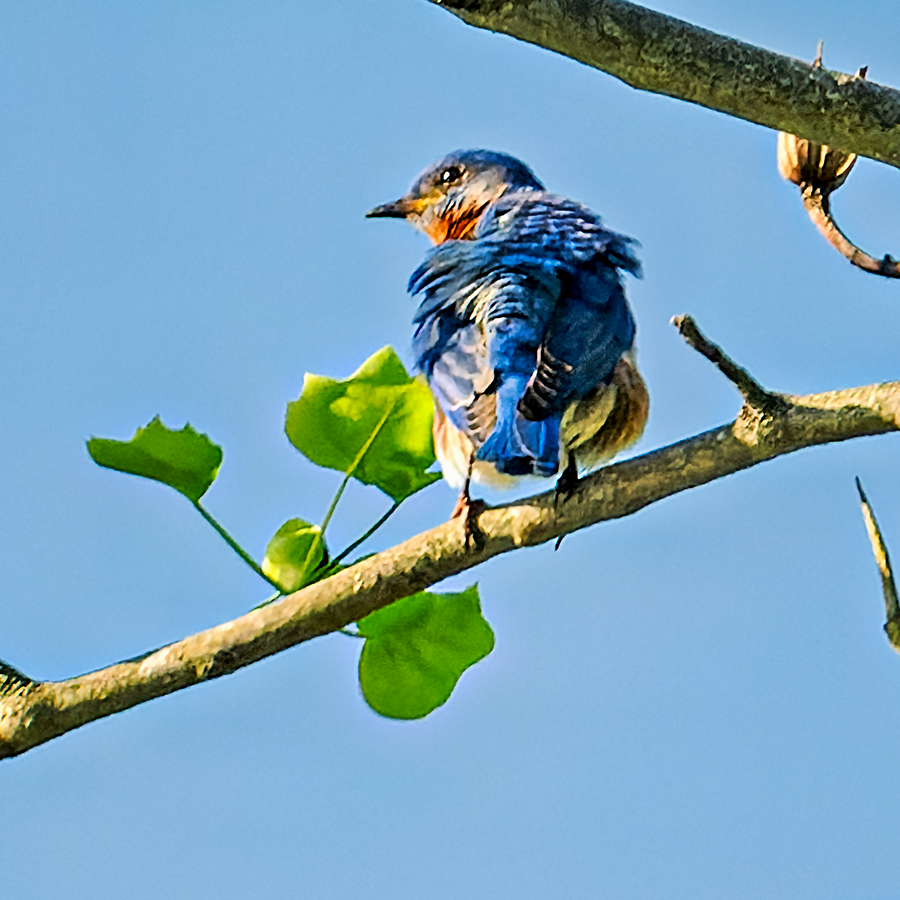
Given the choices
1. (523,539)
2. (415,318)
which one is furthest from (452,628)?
(415,318)

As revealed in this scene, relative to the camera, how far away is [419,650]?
291 centimetres

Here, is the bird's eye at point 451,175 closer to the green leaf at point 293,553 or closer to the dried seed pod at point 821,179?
the dried seed pod at point 821,179

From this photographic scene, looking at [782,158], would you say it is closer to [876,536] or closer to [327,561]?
[876,536]

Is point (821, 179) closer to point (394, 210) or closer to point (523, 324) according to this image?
point (523, 324)

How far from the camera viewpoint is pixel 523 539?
2768mm

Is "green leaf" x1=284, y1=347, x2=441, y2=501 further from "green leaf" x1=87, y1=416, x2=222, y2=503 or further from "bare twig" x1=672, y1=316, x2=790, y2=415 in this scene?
"bare twig" x1=672, y1=316, x2=790, y2=415

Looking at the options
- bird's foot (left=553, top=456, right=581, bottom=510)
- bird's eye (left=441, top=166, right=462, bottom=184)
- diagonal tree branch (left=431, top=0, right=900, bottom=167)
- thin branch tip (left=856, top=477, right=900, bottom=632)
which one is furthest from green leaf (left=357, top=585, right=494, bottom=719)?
bird's eye (left=441, top=166, right=462, bottom=184)

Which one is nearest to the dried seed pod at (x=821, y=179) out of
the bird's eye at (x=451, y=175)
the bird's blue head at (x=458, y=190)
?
the bird's blue head at (x=458, y=190)

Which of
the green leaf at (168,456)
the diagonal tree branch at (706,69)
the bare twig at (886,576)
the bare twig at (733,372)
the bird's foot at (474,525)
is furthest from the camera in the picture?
the green leaf at (168,456)

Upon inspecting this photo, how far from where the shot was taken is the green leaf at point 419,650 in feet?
9.43

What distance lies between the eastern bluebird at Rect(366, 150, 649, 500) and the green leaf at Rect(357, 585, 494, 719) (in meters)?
0.35

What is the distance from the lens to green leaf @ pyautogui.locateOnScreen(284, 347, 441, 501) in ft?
9.66

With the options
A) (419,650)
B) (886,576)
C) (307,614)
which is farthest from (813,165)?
(307,614)

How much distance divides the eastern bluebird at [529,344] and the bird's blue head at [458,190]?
633 millimetres
